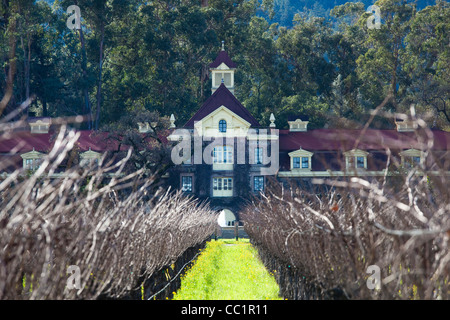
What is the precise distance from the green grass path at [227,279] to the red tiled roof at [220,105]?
2558 cm

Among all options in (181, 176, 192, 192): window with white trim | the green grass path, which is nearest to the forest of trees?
(181, 176, 192, 192): window with white trim

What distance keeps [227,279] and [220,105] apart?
3922cm

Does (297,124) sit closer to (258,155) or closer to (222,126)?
(258,155)

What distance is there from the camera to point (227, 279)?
1018 inches

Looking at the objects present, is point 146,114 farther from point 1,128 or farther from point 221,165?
point 1,128

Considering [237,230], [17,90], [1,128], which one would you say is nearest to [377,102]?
[237,230]

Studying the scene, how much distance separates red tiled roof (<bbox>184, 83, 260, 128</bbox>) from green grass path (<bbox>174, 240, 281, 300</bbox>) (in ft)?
83.9

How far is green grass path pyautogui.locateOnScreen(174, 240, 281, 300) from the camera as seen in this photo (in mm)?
20703

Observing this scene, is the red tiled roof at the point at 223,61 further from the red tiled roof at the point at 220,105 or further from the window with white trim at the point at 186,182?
the window with white trim at the point at 186,182

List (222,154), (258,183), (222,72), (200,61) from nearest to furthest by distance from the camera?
(258,183)
(222,154)
(222,72)
(200,61)

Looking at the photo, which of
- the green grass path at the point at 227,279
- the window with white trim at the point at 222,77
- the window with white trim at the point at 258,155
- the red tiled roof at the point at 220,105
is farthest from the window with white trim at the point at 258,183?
the green grass path at the point at 227,279

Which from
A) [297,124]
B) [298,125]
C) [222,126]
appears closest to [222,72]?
[297,124]
